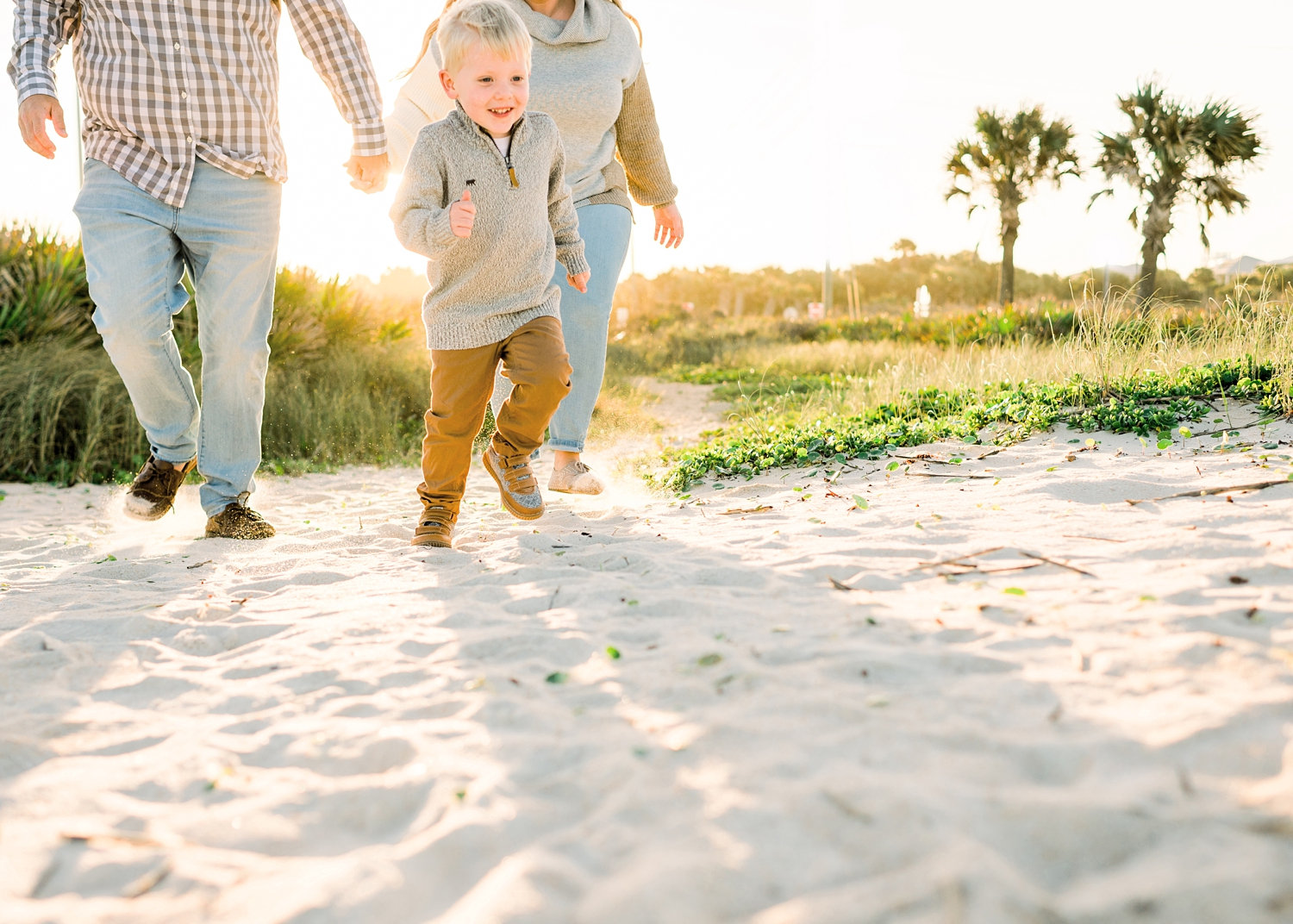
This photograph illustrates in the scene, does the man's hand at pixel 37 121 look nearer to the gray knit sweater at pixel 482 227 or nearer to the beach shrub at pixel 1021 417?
the gray knit sweater at pixel 482 227

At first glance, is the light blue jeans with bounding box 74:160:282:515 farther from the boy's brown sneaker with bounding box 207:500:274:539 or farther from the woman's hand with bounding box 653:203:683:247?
the woman's hand with bounding box 653:203:683:247

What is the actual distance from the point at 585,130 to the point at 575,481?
4.66ft

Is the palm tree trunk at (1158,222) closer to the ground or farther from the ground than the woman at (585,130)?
farther from the ground

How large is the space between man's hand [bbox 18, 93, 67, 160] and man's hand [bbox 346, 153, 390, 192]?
0.92 m

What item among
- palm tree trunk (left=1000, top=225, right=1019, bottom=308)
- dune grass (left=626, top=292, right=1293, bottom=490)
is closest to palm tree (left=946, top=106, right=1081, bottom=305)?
palm tree trunk (left=1000, top=225, right=1019, bottom=308)

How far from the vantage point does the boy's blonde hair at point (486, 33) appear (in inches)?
114

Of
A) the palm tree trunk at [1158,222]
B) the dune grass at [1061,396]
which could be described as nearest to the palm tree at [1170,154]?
the palm tree trunk at [1158,222]

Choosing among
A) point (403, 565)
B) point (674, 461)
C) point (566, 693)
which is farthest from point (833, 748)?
point (674, 461)

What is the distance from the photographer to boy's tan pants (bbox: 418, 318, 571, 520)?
3232mm

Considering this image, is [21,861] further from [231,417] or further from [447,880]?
[231,417]

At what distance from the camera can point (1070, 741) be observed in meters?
1.42

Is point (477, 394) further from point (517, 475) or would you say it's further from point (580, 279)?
point (580, 279)

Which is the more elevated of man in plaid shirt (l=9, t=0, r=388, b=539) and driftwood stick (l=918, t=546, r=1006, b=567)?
man in plaid shirt (l=9, t=0, r=388, b=539)

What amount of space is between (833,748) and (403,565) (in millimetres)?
1830
